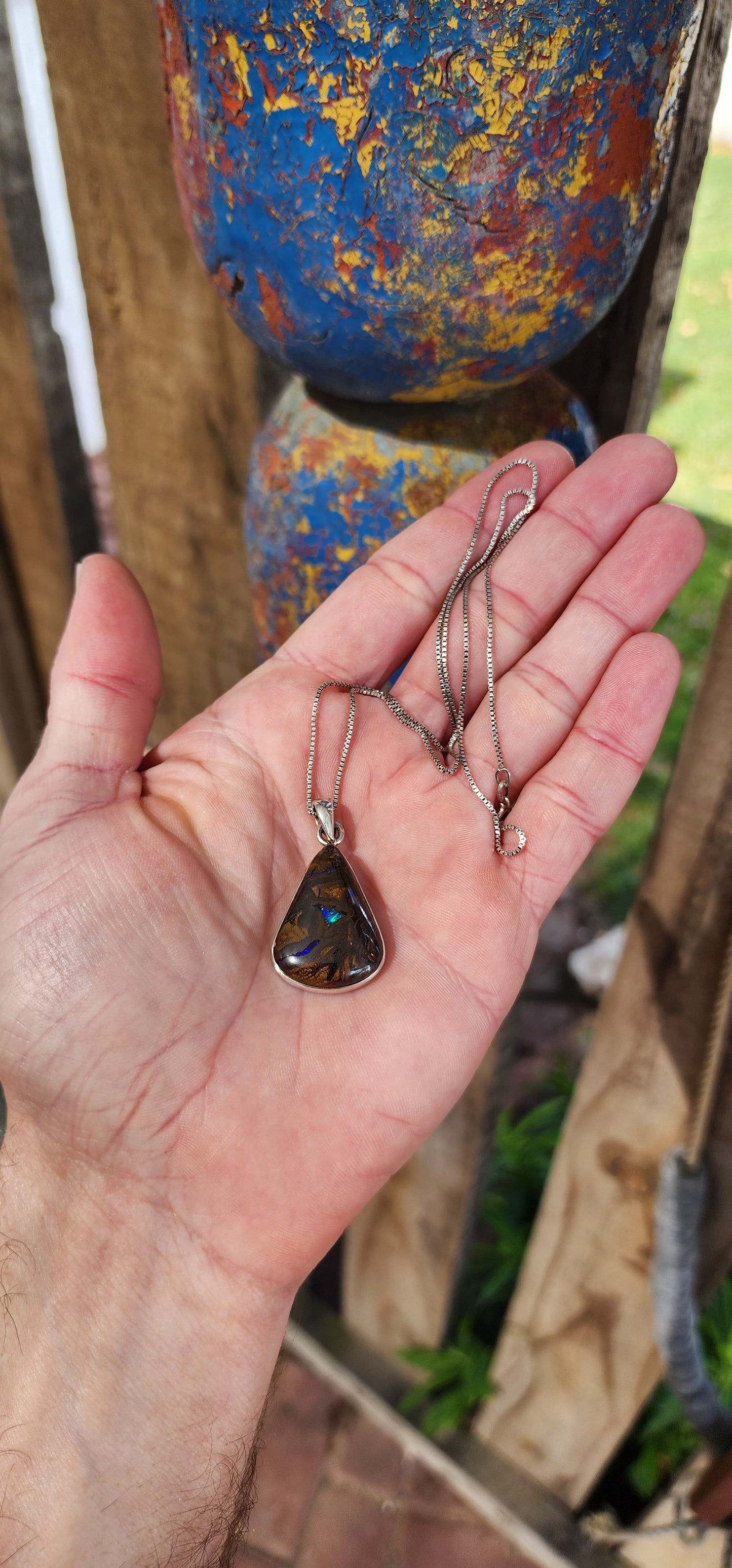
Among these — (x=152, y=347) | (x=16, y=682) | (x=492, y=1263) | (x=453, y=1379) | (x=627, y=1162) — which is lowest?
(x=453, y=1379)

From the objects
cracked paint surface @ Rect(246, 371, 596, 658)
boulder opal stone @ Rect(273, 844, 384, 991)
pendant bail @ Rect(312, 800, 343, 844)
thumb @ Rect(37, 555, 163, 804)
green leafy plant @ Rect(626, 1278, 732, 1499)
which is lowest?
green leafy plant @ Rect(626, 1278, 732, 1499)

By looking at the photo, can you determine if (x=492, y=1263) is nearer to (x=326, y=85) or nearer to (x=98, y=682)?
(x=98, y=682)

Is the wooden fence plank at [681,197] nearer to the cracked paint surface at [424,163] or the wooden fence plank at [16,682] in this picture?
the cracked paint surface at [424,163]

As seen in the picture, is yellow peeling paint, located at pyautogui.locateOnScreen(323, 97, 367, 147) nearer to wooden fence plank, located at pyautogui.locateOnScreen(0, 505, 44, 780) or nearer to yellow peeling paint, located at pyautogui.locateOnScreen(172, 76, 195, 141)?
yellow peeling paint, located at pyautogui.locateOnScreen(172, 76, 195, 141)

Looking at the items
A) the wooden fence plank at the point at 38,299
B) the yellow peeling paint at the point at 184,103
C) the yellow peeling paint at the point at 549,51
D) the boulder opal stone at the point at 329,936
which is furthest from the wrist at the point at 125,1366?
the wooden fence plank at the point at 38,299

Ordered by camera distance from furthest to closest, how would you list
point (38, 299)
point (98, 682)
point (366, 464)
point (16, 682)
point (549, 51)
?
point (16, 682)
point (38, 299)
point (98, 682)
point (366, 464)
point (549, 51)

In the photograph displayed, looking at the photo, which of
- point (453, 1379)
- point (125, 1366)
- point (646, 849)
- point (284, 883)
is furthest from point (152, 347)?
point (453, 1379)

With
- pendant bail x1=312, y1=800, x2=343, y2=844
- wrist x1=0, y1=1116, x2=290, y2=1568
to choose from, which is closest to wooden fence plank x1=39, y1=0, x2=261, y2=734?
pendant bail x1=312, y1=800, x2=343, y2=844
